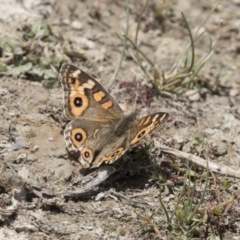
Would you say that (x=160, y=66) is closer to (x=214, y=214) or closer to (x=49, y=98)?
(x=49, y=98)

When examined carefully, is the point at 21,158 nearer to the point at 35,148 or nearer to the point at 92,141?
the point at 35,148

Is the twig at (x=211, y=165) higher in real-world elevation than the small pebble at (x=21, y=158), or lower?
higher

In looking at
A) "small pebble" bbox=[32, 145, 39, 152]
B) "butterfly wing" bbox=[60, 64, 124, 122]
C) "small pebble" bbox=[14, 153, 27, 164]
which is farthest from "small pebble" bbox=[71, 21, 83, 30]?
"small pebble" bbox=[14, 153, 27, 164]

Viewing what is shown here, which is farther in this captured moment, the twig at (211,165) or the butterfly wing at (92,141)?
the twig at (211,165)

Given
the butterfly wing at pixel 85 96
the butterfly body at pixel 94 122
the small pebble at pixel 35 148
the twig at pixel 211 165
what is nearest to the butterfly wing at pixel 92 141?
the butterfly body at pixel 94 122

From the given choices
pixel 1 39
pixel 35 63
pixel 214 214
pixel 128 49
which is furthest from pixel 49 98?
pixel 214 214

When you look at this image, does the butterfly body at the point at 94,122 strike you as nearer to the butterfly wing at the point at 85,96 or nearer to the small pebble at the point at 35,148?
the butterfly wing at the point at 85,96
